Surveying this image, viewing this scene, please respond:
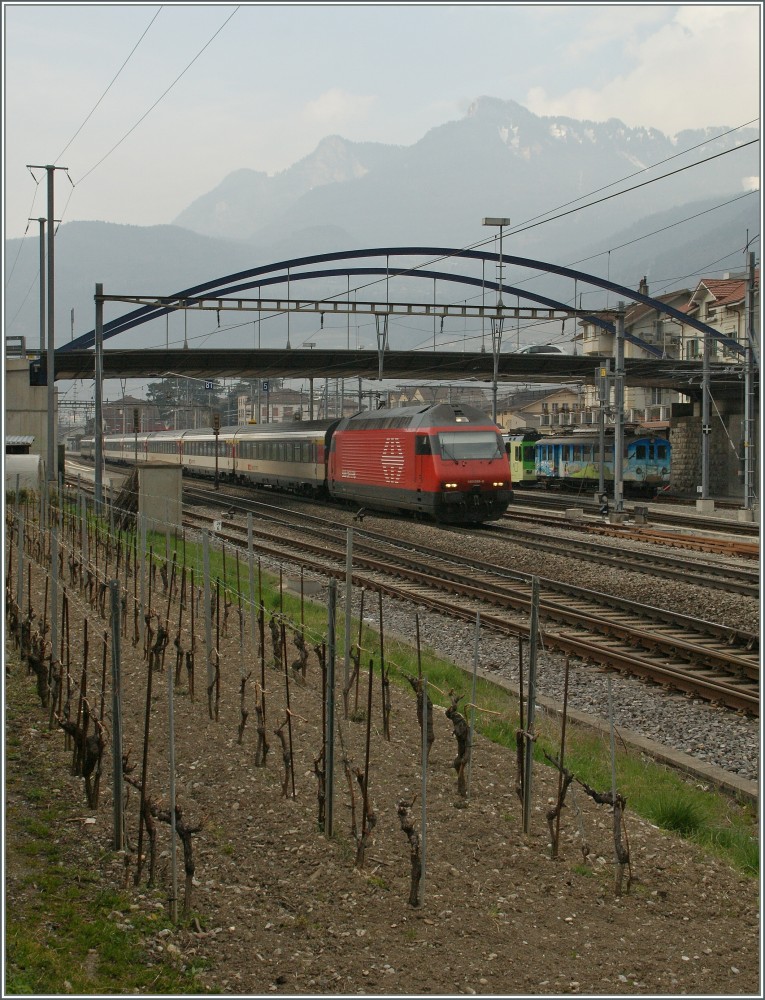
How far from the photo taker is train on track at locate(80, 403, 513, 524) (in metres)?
27.1

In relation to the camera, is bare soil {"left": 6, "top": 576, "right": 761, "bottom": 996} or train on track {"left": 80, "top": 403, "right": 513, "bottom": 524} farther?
train on track {"left": 80, "top": 403, "right": 513, "bottom": 524}

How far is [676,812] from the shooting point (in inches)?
318

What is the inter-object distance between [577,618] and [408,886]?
29.9ft

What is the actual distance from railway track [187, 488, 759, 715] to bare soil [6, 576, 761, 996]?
164 inches

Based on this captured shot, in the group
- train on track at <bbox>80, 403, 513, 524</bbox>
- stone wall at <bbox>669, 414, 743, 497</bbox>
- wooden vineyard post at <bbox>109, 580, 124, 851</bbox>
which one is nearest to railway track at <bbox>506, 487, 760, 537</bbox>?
stone wall at <bbox>669, 414, 743, 497</bbox>

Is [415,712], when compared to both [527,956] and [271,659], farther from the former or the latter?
[527,956]

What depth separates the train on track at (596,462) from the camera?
146ft

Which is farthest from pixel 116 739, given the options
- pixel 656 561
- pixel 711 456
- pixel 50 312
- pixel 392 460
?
pixel 711 456

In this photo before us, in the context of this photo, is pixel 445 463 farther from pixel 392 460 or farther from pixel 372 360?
pixel 372 360

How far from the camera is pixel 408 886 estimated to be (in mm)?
6477

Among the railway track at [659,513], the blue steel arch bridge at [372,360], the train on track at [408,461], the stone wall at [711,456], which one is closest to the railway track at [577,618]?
the train on track at [408,461]

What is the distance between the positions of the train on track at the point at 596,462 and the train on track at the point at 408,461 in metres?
12.0

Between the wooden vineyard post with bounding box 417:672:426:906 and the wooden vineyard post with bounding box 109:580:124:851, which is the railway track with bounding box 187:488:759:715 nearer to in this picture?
the wooden vineyard post with bounding box 417:672:426:906

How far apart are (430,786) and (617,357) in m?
24.9
